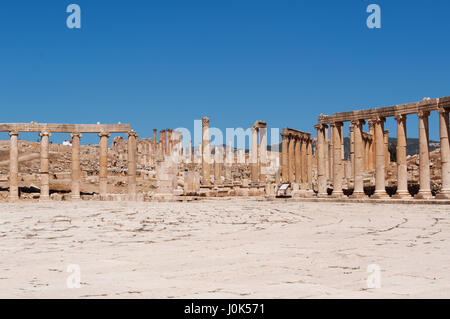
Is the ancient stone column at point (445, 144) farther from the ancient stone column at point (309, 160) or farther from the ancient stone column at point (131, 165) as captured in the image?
the ancient stone column at point (131, 165)

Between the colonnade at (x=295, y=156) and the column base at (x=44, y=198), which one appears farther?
the colonnade at (x=295, y=156)

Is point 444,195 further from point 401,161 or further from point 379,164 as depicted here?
point 379,164

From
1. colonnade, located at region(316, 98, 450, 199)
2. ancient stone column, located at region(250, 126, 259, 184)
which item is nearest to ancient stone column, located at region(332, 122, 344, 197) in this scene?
colonnade, located at region(316, 98, 450, 199)

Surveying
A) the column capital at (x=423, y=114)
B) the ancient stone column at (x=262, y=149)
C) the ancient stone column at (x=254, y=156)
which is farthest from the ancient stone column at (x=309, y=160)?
the column capital at (x=423, y=114)

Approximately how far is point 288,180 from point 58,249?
35.2 meters

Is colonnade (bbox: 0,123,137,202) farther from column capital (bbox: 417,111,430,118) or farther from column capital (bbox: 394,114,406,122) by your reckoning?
column capital (bbox: 417,111,430,118)

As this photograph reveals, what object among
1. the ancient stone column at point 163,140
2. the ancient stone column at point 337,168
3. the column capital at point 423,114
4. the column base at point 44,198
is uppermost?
the ancient stone column at point 163,140

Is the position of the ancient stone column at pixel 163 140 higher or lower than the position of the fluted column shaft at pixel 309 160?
higher

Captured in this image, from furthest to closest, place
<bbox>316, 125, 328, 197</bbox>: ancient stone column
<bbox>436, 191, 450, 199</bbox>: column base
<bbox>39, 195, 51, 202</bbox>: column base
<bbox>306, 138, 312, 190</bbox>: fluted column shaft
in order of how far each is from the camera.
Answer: <bbox>306, 138, 312, 190</bbox>: fluted column shaft < <bbox>39, 195, 51, 202</bbox>: column base < <bbox>316, 125, 328, 197</bbox>: ancient stone column < <bbox>436, 191, 450, 199</bbox>: column base

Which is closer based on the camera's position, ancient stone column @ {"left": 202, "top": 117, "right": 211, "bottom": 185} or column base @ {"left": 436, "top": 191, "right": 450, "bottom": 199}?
column base @ {"left": 436, "top": 191, "right": 450, "bottom": 199}

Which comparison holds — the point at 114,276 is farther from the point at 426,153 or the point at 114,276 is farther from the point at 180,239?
the point at 426,153

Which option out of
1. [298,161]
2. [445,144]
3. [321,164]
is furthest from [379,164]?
[298,161]

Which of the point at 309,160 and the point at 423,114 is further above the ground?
the point at 423,114
